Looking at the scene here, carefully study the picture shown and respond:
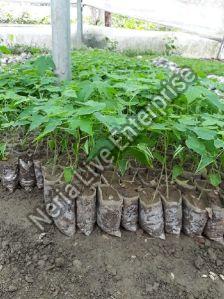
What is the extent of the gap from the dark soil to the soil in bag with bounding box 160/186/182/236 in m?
0.04

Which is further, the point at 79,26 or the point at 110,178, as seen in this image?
the point at 79,26

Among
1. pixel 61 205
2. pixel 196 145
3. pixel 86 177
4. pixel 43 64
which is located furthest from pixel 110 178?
pixel 43 64

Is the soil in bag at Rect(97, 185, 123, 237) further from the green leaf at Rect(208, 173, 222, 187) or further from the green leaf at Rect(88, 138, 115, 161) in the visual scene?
the green leaf at Rect(208, 173, 222, 187)

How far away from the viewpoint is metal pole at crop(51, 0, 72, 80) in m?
2.10

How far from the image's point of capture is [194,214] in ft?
5.04

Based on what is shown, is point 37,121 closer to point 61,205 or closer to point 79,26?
point 61,205

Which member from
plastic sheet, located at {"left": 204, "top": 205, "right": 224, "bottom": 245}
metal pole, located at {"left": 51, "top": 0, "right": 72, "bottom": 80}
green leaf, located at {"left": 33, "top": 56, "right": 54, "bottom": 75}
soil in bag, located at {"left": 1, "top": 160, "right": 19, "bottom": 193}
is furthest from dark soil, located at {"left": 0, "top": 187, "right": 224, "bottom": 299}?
metal pole, located at {"left": 51, "top": 0, "right": 72, "bottom": 80}

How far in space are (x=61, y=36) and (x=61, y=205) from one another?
1.11m

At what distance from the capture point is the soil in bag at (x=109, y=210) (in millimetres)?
1498

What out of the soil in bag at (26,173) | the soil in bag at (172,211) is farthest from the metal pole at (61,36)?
the soil in bag at (172,211)

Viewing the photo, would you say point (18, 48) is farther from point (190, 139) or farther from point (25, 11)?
point (190, 139)

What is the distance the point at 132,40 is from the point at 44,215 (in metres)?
6.29

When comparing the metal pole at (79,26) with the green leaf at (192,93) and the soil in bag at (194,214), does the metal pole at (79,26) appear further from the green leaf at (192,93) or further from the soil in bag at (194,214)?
the soil in bag at (194,214)

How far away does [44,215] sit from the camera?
5.37 feet
